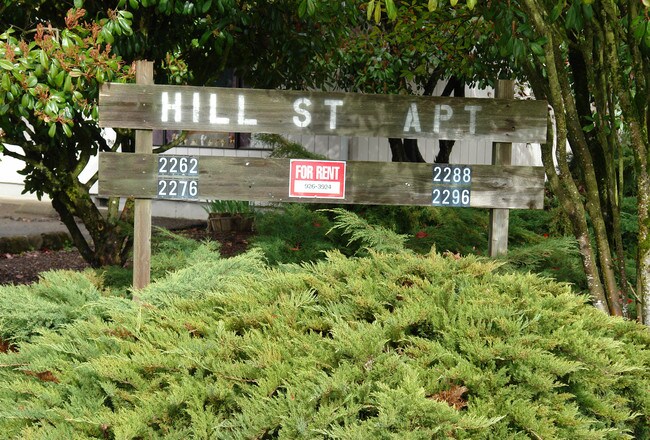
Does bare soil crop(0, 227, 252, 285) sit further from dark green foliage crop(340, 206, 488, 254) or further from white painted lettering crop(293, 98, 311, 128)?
white painted lettering crop(293, 98, 311, 128)

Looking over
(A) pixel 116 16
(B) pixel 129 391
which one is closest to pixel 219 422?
(B) pixel 129 391

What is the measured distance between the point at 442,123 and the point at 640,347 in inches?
98.8

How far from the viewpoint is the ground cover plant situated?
306cm

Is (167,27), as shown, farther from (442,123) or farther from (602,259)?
(602,259)

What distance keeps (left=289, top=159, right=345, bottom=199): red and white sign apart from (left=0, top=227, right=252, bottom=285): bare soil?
3.52 meters

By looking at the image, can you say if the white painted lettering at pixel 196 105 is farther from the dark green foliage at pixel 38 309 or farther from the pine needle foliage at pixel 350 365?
the pine needle foliage at pixel 350 365

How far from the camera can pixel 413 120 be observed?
19.4 ft

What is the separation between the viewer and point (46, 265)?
34.3ft

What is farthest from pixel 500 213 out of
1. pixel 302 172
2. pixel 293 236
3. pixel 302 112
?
pixel 293 236

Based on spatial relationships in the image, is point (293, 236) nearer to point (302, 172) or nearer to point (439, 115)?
point (302, 172)

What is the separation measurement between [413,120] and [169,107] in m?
1.62

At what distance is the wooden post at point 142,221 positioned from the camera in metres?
5.84

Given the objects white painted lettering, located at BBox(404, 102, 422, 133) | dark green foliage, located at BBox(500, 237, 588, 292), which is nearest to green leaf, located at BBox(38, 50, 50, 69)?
white painted lettering, located at BBox(404, 102, 422, 133)

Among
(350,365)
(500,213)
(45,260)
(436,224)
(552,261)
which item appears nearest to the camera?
(350,365)
